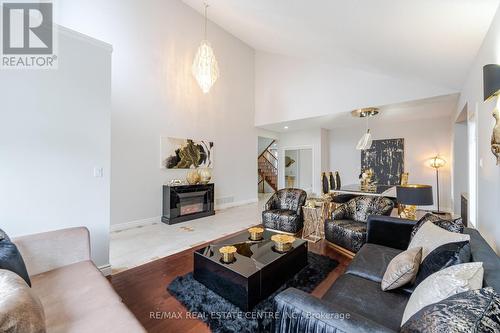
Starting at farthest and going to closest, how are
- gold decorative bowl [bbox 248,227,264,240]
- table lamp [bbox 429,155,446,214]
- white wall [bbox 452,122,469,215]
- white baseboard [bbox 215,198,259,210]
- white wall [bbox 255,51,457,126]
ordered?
white baseboard [bbox 215,198,259,210] < table lamp [bbox 429,155,446,214] < white wall [bbox 452,122,469,215] < white wall [bbox 255,51,457,126] < gold decorative bowl [bbox 248,227,264,240]

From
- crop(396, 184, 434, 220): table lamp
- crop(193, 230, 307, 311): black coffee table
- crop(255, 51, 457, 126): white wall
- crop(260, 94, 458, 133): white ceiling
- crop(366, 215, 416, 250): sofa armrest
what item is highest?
crop(255, 51, 457, 126): white wall

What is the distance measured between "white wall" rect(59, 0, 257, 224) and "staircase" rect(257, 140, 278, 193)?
12.0ft

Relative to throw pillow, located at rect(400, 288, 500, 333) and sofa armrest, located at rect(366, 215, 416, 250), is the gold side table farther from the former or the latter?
throw pillow, located at rect(400, 288, 500, 333)

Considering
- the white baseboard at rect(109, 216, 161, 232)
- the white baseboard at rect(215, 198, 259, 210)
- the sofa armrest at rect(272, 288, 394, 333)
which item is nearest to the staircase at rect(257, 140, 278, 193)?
the white baseboard at rect(215, 198, 259, 210)

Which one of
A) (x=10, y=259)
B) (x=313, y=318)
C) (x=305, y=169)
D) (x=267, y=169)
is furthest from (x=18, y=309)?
(x=267, y=169)

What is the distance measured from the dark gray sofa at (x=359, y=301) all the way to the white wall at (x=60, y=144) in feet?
7.66

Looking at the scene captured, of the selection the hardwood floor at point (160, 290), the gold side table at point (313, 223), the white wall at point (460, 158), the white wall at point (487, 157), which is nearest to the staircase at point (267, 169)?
the gold side table at point (313, 223)

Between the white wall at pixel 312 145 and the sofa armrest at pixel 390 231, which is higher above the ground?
the white wall at pixel 312 145

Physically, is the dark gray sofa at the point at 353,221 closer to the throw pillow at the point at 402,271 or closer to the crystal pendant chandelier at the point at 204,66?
the throw pillow at the point at 402,271

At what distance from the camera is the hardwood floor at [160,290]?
5.76 ft

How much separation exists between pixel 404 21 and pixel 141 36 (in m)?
4.81

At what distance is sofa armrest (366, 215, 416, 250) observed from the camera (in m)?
2.31

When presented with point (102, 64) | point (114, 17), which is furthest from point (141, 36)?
point (102, 64)

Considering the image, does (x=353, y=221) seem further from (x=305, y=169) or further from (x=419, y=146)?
(x=305, y=169)
